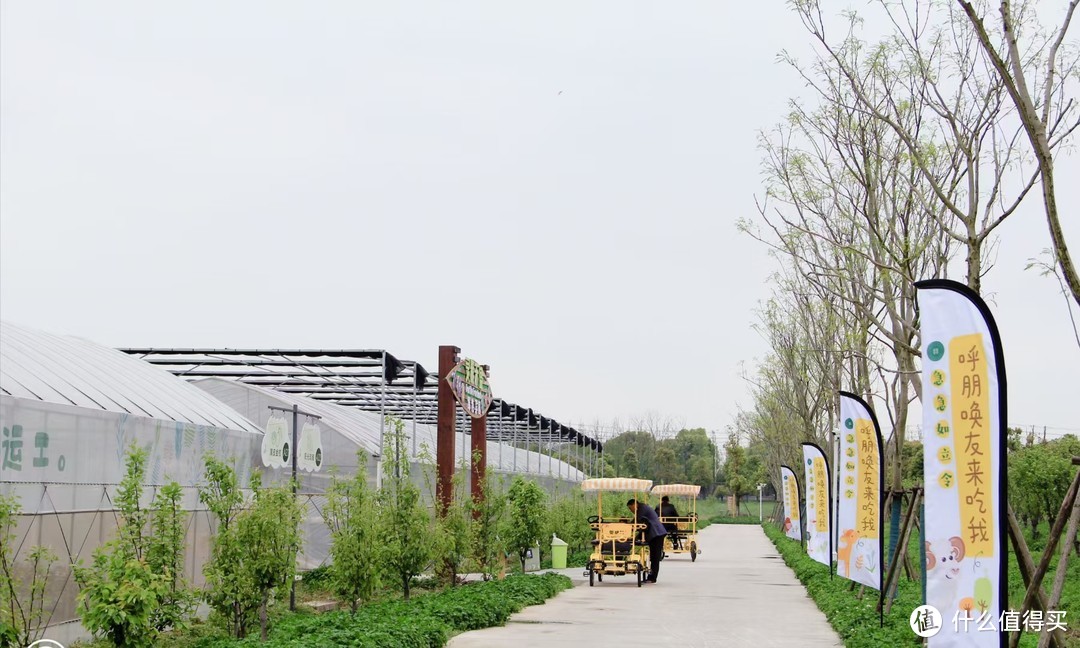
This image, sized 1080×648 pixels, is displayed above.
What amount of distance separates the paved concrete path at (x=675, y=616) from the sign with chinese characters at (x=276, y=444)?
4.81 meters

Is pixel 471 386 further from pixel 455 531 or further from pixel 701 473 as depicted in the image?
pixel 701 473

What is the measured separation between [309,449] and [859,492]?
10.1 meters

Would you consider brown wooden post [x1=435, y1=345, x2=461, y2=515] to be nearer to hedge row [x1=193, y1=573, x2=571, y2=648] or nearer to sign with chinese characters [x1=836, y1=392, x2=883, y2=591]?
hedge row [x1=193, y1=573, x2=571, y2=648]

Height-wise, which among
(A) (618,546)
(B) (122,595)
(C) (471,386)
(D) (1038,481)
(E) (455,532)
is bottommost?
(A) (618,546)

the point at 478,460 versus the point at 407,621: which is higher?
the point at 478,460

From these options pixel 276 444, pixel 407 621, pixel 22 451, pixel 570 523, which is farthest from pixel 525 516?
pixel 22 451

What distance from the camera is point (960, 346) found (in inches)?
339

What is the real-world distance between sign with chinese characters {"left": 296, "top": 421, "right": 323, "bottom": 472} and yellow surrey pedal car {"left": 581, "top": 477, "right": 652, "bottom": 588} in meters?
5.52

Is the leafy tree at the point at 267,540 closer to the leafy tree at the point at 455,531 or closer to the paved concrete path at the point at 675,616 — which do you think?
the paved concrete path at the point at 675,616

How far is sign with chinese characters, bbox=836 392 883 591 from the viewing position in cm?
1439

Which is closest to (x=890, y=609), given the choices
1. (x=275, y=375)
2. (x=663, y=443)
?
(x=275, y=375)

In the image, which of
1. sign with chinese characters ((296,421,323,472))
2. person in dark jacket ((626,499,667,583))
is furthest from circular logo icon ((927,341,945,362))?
person in dark jacket ((626,499,667,583))

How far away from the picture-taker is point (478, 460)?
71.2ft

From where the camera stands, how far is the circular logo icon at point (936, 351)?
28.8ft
